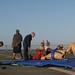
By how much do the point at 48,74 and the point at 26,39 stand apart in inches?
275

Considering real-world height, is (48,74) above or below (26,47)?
below

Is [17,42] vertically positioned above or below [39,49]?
above

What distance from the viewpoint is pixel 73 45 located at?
55.4 feet

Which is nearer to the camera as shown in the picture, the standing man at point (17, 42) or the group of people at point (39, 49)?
the group of people at point (39, 49)

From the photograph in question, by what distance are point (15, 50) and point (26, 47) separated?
3.70 meters

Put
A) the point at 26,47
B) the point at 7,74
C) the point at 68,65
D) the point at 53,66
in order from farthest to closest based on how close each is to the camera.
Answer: the point at 26,47
the point at 53,66
the point at 68,65
the point at 7,74

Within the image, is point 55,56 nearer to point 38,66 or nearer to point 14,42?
point 38,66

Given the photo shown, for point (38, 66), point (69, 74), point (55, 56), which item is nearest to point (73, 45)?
point (55, 56)

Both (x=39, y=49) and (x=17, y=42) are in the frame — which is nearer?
(x=39, y=49)

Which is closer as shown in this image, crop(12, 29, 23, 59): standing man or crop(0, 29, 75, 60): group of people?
crop(0, 29, 75, 60): group of people

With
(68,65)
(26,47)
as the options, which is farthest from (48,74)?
(26,47)

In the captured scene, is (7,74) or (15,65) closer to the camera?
(7,74)

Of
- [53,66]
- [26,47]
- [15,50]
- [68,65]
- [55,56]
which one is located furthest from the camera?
[15,50]

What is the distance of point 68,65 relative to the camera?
14477 millimetres
